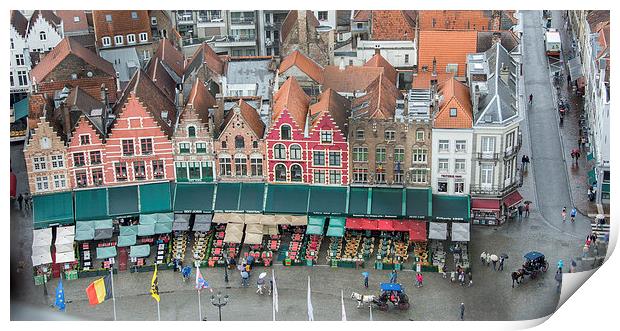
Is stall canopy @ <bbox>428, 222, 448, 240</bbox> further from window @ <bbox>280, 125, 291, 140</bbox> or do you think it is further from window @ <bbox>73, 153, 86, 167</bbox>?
window @ <bbox>73, 153, 86, 167</bbox>

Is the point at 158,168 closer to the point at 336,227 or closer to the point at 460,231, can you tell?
the point at 336,227

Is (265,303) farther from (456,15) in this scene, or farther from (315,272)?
(456,15)

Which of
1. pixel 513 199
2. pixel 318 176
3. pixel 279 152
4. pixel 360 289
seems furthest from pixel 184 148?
pixel 513 199

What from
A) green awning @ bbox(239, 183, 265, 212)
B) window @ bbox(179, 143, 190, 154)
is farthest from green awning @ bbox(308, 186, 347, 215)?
window @ bbox(179, 143, 190, 154)

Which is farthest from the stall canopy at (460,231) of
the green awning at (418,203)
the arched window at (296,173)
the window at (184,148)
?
the window at (184,148)

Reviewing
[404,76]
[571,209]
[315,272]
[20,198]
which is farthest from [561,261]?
[20,198]
